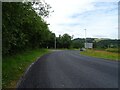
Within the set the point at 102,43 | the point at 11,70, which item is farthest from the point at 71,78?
the point at 102,43

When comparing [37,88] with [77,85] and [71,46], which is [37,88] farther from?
[71,46]

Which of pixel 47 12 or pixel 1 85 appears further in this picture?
pixel 47 12

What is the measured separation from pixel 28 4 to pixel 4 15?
2.24m

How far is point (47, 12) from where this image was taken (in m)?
17.3

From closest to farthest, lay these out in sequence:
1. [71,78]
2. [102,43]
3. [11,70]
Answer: [71,78], [11,70], [102,43]

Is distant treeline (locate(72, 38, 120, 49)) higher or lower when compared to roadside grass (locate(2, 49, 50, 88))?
higher

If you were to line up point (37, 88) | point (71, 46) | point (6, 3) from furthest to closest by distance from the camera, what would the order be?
1. point (71, 46)
2. point (6, 3)
3. point (37, 88)

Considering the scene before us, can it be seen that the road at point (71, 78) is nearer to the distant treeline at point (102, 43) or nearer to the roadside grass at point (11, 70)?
the roadside grass at point (11, 70)

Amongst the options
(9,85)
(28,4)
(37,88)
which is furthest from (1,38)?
(37,88)

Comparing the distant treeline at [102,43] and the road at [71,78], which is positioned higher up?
the distant treeline at [102,43]

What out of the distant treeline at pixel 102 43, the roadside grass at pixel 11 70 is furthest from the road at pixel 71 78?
the distant treeline at pixel 102 43

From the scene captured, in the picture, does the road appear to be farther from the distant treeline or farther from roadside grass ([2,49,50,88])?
the distant treeline

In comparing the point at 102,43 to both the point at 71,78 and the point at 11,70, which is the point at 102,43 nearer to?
the point at 11,70

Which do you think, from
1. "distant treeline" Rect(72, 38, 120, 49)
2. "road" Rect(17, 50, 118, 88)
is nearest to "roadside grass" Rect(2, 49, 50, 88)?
"road" Rect(17, 50, 118, 88)
